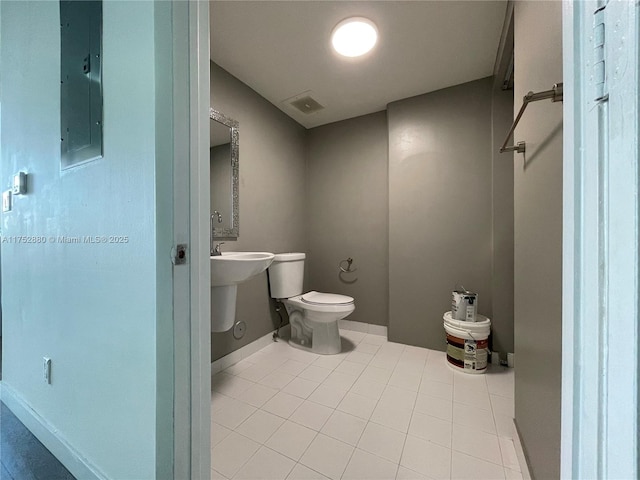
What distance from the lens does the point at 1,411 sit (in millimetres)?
1341

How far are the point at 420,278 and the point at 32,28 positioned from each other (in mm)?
2742

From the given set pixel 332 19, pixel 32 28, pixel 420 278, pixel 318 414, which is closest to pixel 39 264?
pixel 32 28

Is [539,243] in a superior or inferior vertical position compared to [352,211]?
inferior

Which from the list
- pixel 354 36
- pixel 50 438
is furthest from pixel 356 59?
pixel 50 438

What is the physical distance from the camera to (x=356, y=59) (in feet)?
5.84

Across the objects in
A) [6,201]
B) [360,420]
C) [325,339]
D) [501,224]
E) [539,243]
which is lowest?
[360,420]

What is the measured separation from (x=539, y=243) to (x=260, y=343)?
203 cm

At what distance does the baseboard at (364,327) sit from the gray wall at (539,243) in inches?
54.2

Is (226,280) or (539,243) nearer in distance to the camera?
(539,243)

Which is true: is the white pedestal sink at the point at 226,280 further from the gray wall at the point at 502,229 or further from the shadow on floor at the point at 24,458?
the gray wall at the point at 502,229

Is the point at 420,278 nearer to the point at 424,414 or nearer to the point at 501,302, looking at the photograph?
the point at 501,302

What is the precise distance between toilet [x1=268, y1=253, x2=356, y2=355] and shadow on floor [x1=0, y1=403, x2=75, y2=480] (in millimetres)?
1447

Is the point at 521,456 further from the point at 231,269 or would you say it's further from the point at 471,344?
the point at 231,269

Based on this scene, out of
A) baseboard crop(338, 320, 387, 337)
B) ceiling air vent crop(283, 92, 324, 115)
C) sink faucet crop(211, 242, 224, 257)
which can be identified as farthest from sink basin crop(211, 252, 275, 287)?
ceiling air vent crop(283, 92, 324, 115)
